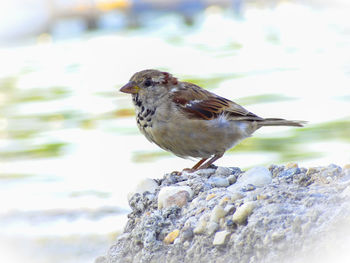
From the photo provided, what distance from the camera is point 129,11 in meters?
22.7

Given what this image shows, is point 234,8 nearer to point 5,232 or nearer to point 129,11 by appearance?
point 129,11

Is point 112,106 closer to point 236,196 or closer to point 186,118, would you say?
point 186,118

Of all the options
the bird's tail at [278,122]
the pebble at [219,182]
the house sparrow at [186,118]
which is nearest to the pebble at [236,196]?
the pebble at [219,182]

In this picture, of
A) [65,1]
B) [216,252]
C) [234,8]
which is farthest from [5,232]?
[234,8]

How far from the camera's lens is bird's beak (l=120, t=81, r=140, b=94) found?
4.55 meters

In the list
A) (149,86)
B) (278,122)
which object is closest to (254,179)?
(278,122)

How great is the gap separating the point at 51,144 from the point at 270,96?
283 cm

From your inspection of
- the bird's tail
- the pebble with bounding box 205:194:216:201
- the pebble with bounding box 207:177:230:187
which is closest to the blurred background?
the bird's tail

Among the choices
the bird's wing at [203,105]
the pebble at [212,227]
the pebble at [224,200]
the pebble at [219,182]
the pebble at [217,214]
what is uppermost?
the bird's wing at [203,105]

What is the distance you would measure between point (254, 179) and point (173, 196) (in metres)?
0.42

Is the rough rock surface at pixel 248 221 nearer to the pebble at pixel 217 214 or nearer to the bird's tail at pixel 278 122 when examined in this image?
the pebble at pixel 217 214

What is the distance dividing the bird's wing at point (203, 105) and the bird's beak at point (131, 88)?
0.23 metres

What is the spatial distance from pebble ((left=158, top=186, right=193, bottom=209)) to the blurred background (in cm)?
189

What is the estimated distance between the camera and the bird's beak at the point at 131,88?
455cm
